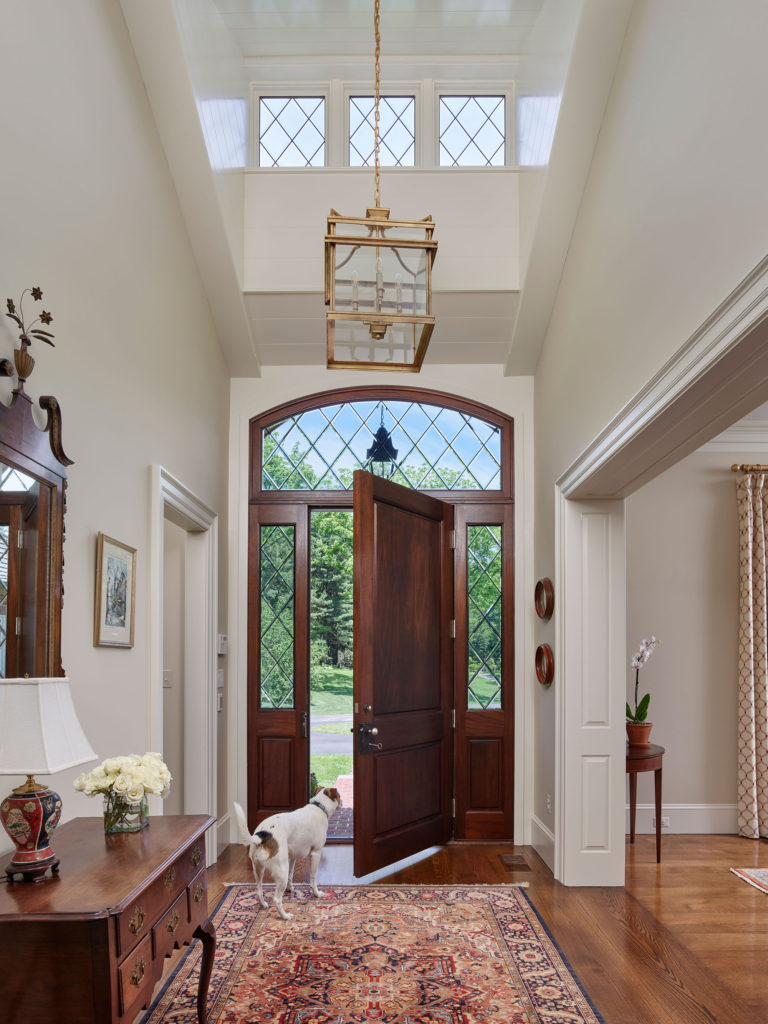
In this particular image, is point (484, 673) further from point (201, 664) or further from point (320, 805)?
point (201, 664)

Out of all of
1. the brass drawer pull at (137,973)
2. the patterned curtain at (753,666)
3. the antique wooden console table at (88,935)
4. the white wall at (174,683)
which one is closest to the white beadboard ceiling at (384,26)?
Answer: the white wall at (174,683)

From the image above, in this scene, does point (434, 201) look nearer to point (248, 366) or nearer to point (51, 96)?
point (248, 366)

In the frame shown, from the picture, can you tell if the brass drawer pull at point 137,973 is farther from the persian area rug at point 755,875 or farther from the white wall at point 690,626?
the white wall at point 690,626

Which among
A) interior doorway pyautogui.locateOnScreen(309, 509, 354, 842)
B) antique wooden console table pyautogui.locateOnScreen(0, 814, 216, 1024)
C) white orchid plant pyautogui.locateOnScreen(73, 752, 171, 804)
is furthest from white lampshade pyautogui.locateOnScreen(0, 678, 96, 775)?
interior doorway pyautogui.locateOnScreen(309, 509, 354, 842)

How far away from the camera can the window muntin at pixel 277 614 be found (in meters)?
6.25

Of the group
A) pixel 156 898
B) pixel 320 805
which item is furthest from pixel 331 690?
pixel 156 898

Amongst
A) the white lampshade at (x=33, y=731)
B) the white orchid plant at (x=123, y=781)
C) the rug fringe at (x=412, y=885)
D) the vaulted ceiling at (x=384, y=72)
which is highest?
the vaulted ceiling at (x=384, y=72)

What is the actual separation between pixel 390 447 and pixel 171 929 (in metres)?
Result: 4.22

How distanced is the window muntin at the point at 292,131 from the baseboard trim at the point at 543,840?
4.51m

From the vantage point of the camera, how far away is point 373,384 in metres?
6.49

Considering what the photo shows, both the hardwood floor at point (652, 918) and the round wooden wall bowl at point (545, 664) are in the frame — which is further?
the round wooden wall bowl at point (545, 664)

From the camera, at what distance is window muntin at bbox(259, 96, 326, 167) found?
19.6 feet

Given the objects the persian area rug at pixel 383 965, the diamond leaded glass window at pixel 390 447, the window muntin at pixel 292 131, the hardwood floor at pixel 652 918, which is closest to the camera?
the persian area rug at pixel 383 965

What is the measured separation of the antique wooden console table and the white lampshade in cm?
32
